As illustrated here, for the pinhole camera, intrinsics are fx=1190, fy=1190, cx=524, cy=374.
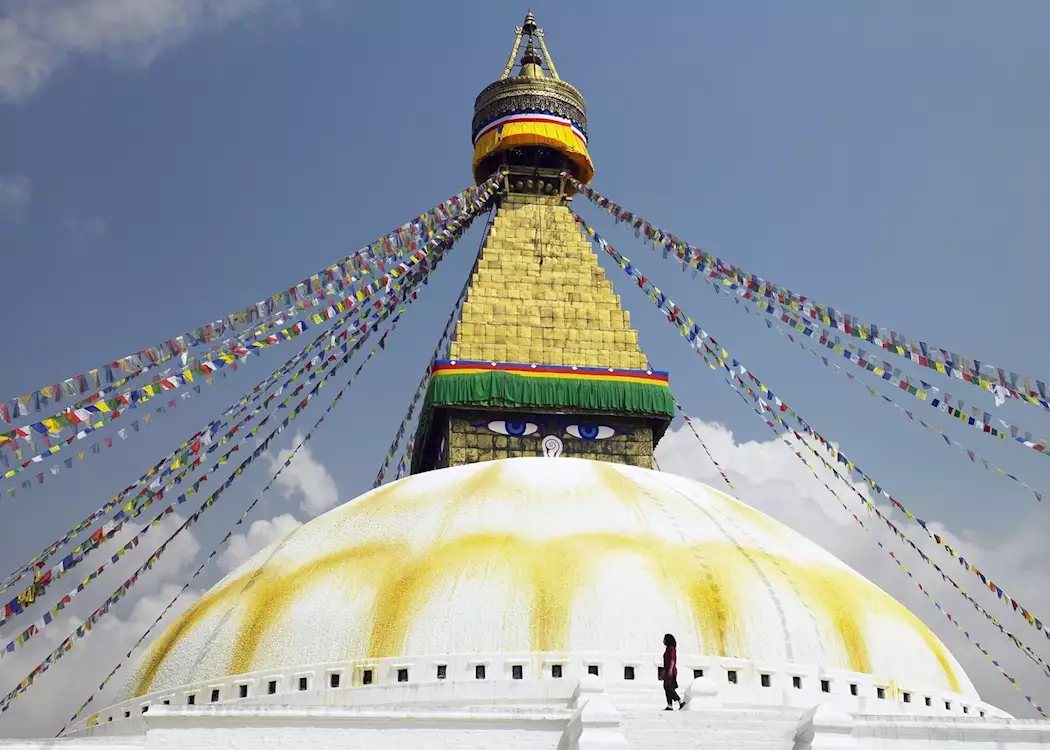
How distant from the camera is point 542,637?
10289 mm

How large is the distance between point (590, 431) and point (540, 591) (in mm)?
6408

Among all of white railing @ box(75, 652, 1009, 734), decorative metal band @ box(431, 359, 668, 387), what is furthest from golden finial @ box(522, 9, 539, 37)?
white railing @ box(75, 652, 1009, 734)

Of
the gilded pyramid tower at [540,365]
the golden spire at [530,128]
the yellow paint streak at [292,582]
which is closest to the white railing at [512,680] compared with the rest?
the yellow paint streak at [292,582]

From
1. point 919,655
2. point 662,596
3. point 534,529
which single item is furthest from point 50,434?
point 919,655

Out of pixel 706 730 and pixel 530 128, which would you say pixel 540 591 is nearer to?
pixel 706 730

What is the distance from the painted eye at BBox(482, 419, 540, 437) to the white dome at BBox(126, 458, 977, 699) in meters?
3.82

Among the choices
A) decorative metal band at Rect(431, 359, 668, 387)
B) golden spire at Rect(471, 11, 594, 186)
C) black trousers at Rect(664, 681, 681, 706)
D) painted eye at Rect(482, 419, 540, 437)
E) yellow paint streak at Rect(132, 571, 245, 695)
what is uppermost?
golden spire at Rect(471, 11, 594, 186)

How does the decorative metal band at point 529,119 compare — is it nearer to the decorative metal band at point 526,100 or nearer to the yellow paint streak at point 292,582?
the decorative metal band at point 526,100

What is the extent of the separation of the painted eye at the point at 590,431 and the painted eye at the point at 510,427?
1.82 ft

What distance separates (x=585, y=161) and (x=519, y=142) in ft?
4.04

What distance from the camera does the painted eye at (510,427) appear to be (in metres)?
16.6

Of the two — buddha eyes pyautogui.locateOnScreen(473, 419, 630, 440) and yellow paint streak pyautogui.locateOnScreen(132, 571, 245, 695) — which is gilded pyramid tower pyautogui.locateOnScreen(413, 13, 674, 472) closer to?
buddha eyes pyautogui.locateOnScreen(473, 419, 630, 440)

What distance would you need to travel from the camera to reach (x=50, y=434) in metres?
10.8

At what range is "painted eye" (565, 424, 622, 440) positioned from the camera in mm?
16812
